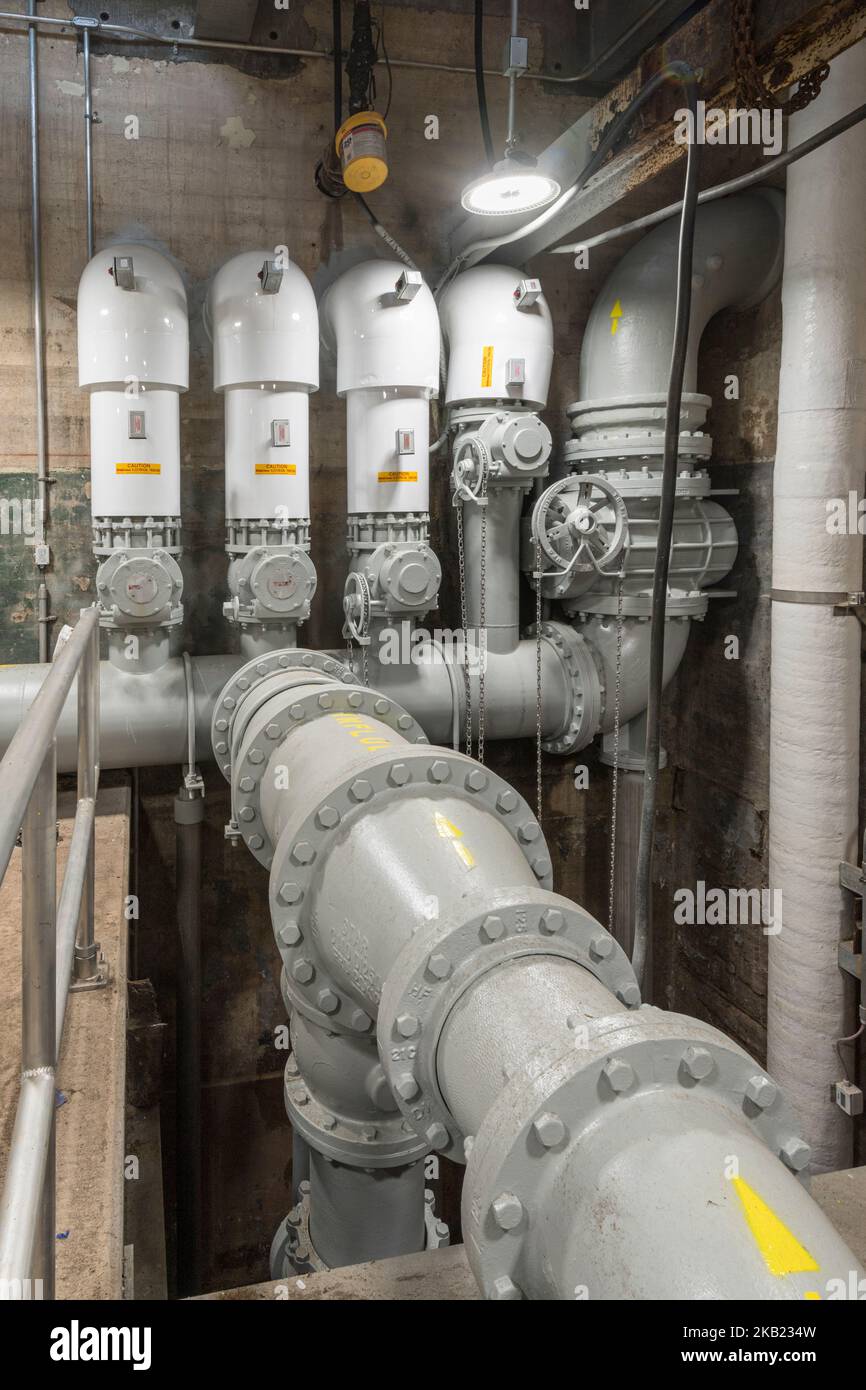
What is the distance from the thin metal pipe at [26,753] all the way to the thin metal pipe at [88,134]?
2.69 meters

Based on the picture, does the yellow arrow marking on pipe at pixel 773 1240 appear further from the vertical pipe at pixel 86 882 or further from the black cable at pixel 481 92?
the black cable at pixel 481 92

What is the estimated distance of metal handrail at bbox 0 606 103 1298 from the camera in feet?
2.50

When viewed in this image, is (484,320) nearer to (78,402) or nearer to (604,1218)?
(78,402)

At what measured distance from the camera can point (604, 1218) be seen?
811mm

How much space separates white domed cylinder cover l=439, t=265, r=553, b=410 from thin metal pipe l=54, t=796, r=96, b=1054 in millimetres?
2188

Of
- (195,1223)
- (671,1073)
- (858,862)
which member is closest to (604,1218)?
(671,1073)

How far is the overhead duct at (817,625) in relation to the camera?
280 cm

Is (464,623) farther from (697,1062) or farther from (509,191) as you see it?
(697,1062)

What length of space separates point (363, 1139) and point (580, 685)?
202cm

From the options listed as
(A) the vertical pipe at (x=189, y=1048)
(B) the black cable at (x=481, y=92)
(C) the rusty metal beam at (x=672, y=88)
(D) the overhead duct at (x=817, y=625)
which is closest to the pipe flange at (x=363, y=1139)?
(D) the overhead duct at (x=817, y=625)

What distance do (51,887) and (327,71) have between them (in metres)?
3.66

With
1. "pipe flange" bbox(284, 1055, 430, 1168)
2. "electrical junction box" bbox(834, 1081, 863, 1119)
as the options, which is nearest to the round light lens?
"pipe flange" bbox(284, 1055, 430, 1168)

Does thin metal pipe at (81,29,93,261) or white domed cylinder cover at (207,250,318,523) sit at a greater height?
thin metal pipe at (81,29,93,261)

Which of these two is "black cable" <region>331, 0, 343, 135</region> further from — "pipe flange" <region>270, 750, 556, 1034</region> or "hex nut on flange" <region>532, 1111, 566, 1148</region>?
"hex nut on flange" <region>532, 1111, 566, 1148</region>
